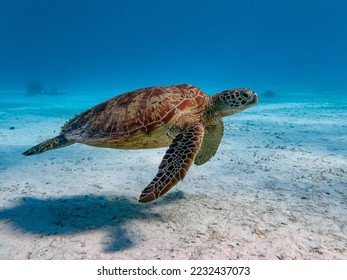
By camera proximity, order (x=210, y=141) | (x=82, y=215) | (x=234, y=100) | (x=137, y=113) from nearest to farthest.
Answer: (x=82, y=215), (x=137, y=113), (x=234, y=100), (x=210, y=141)

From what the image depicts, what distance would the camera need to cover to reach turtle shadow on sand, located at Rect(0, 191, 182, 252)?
153 inches

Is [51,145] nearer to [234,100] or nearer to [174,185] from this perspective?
[174,185]

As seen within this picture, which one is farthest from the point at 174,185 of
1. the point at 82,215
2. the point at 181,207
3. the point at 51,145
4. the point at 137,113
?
the point at 51,145

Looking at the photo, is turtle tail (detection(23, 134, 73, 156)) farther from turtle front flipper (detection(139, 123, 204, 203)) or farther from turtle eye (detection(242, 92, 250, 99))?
turtle eye (detection(242, 92, 250, 99))

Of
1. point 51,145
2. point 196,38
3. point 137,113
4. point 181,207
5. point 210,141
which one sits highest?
point 196,38

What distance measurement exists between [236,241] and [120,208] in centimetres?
226

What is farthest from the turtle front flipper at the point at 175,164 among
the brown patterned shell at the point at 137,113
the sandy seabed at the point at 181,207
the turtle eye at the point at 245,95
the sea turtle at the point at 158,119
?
the turtle eye at the point at 245,95

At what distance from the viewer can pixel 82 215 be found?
4480 millimetres

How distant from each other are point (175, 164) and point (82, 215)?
2075 millimetres

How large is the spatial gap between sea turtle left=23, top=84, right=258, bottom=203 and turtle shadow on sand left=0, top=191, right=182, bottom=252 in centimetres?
113

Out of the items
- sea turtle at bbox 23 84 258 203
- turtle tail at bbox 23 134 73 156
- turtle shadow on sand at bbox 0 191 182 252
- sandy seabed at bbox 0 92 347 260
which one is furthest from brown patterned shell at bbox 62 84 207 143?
sandy seabed at bbox 0 92 347 260

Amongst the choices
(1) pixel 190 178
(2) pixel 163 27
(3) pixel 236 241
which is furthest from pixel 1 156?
(2) pixel 163 27

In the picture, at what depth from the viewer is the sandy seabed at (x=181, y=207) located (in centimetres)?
340

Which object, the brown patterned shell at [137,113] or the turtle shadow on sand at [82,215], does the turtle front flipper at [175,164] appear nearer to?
the brown patterned shell at [137,113]
